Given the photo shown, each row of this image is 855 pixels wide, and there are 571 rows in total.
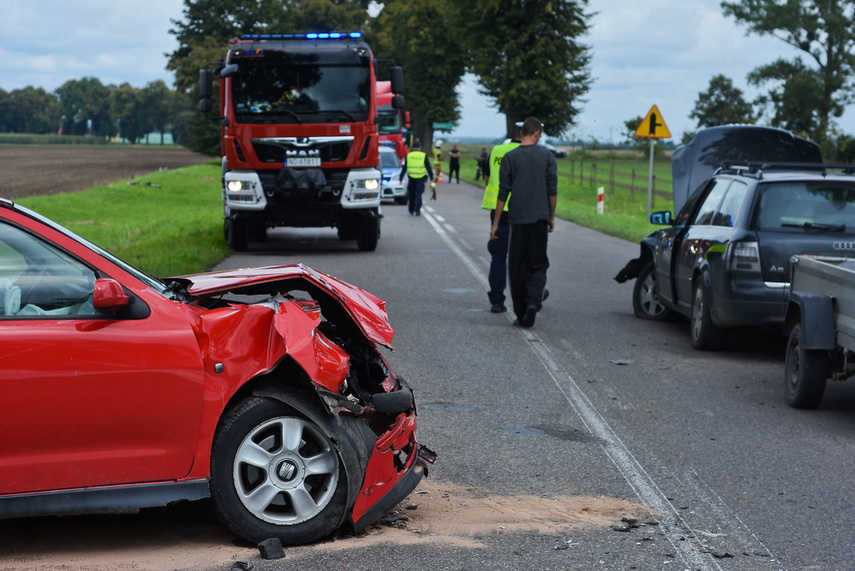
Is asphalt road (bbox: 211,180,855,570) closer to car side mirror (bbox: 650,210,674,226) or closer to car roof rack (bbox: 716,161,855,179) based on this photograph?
car side mirror (bbox: 650,210,674,226)

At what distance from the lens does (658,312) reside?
38.5ft

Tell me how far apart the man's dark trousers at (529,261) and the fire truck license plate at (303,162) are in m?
7.12

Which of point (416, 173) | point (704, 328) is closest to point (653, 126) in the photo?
point (416, 173)

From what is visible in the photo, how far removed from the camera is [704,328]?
31.3 feet

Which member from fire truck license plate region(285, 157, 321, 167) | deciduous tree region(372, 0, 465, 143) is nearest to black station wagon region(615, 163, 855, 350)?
fire truck license plate region(285, 157, 321, 167)

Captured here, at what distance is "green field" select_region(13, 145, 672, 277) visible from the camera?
16156mm

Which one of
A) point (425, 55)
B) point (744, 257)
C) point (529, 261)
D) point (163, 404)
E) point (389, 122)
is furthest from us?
point (425, 55)

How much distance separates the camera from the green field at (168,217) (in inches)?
636

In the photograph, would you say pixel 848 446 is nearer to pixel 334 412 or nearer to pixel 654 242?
pixel 334 412

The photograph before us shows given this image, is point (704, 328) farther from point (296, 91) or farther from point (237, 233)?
point (237, 233)

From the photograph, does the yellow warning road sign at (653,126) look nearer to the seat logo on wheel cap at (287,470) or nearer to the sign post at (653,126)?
the sign post at (653,126)

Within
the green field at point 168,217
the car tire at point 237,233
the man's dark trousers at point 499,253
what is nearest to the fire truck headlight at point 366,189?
the car tire at point 237,233

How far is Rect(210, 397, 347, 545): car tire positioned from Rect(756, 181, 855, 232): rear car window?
5664 millimetres

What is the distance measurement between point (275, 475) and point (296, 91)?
13.4 metres
